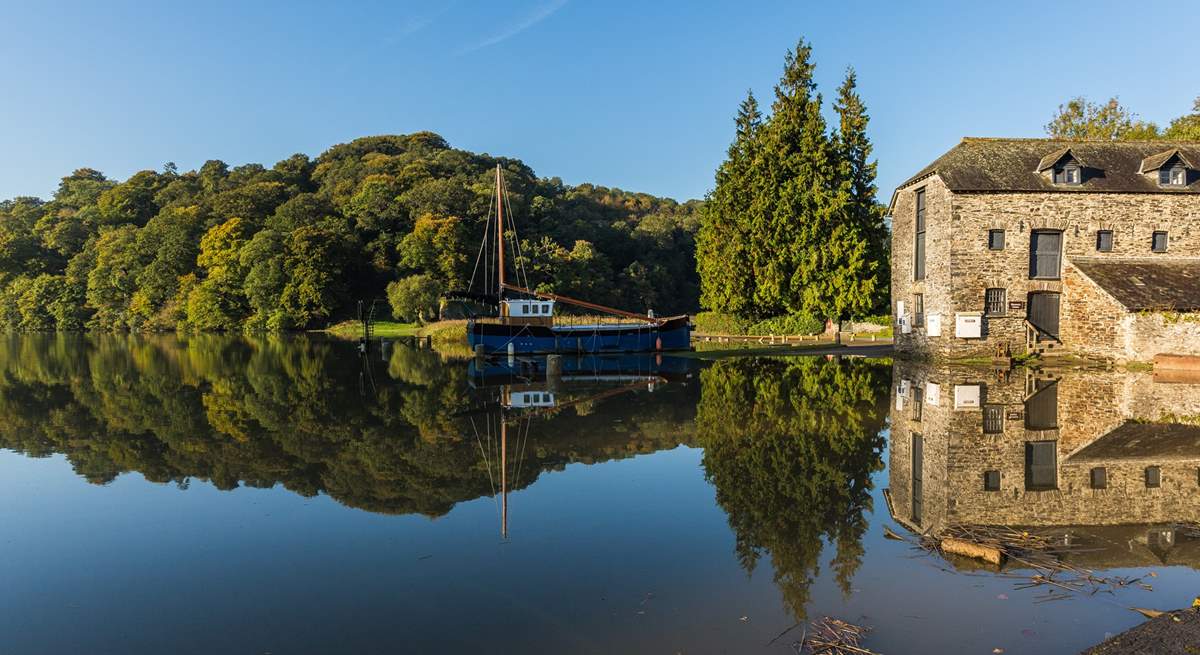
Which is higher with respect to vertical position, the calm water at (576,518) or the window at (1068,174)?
the window at (1068,174)

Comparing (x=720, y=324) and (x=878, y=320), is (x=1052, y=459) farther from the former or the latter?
(x=720, y=324)

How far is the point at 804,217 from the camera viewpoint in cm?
3712

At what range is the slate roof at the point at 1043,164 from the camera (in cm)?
2430

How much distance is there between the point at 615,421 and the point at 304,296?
5144 centimetres

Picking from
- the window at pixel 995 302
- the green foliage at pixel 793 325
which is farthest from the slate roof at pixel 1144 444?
the green foliage at pixel 793 325

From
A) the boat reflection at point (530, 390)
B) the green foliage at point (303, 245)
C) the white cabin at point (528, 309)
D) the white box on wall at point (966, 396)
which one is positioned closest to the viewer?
the boat reflection at point (530, 390)

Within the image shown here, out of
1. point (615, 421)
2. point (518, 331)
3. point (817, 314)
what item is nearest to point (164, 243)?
point (518, 331)

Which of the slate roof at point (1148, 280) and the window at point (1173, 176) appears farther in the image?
the window at point (1173, 176)

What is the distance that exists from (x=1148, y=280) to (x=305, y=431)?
86.9 ft

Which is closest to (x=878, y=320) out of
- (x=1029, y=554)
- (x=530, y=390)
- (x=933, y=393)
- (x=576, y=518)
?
(x=933, y=393)

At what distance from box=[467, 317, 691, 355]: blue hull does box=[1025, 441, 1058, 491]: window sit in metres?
20.8

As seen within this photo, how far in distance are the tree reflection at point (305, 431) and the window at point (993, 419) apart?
5.56 metres

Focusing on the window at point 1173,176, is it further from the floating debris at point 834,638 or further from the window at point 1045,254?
the floating debris at point 834,638

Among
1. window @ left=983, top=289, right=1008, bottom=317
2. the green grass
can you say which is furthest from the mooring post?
the green grass
